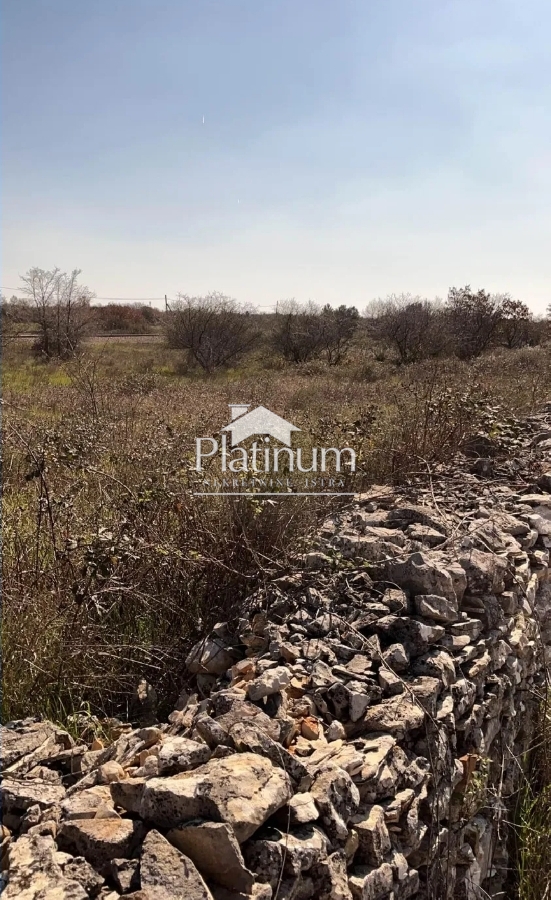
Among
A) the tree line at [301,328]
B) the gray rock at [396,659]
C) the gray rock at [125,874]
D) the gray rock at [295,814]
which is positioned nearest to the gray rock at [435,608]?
the gray rock at [396,659]

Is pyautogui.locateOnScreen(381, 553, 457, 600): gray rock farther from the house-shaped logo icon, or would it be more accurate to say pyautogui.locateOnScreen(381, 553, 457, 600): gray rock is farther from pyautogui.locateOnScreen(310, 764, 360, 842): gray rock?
the house-shaped logo icon

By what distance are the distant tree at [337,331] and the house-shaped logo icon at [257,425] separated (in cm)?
1209

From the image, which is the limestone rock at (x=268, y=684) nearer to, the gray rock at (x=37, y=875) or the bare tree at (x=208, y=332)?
the gray rock at (x=37, y=875)

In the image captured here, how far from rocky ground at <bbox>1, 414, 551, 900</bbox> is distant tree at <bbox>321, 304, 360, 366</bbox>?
52.6 feet

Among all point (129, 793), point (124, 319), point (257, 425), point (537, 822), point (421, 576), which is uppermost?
point (124, 319)

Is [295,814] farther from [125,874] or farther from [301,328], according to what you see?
[301,328]

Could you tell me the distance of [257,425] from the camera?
6480mm

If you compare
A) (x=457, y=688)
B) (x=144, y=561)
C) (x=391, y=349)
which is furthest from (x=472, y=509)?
(x=391, y=349)

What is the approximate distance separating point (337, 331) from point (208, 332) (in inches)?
184

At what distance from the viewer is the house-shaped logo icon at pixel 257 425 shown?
19.4 feet

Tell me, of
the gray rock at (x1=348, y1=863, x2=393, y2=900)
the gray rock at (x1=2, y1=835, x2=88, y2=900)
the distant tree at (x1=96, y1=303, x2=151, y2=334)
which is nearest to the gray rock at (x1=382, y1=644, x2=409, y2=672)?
the gray rock at (x1=348, y1=863, x2=393, y2=900)

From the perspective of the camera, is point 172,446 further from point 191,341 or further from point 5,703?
point 191,341

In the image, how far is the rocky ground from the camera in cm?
155

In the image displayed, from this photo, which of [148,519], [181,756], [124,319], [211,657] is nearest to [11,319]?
[124,319]
